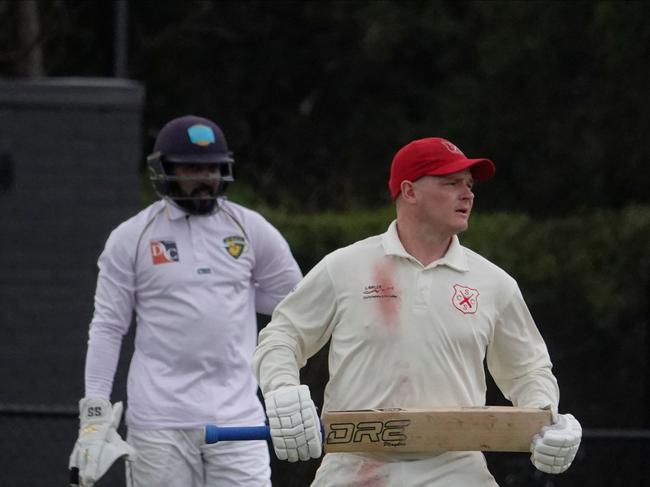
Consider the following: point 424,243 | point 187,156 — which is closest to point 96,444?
point 187,156

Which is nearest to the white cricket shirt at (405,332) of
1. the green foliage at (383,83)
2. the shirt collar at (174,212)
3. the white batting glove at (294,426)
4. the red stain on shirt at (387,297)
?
the red stain on shirt at (387,297)

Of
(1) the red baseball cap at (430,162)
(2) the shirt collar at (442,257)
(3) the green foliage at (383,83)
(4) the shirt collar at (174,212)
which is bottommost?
(3) the green foliage at (383,83)

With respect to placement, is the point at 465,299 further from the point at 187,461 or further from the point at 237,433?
the point at 187,461

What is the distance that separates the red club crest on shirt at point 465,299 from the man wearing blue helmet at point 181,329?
1.47 m

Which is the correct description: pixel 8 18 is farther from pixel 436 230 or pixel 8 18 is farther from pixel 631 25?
pixel 436 230

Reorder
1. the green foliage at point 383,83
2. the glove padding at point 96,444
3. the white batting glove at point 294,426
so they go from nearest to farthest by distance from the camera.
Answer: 1. the white batting glove at point 294,426
2. the glove padding at point 96,444
3. the green foliage at point 383,83

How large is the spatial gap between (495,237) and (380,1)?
665 centimetres

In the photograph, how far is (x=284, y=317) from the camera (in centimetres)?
480

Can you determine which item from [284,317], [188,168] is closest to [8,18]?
[188,168]

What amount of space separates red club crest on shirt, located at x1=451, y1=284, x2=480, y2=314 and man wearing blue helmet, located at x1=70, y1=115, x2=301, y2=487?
4.82 feet

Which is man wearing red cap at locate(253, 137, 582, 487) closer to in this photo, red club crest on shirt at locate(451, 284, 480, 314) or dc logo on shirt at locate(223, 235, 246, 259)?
red club crest on shirt at locate(451, 284, 480, 314)

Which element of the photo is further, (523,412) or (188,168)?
(188,168)

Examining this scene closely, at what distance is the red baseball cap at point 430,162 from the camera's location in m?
4.74

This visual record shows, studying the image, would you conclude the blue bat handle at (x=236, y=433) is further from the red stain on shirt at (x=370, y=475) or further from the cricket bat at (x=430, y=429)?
the red stain on shirt at (x=370, y=475)
